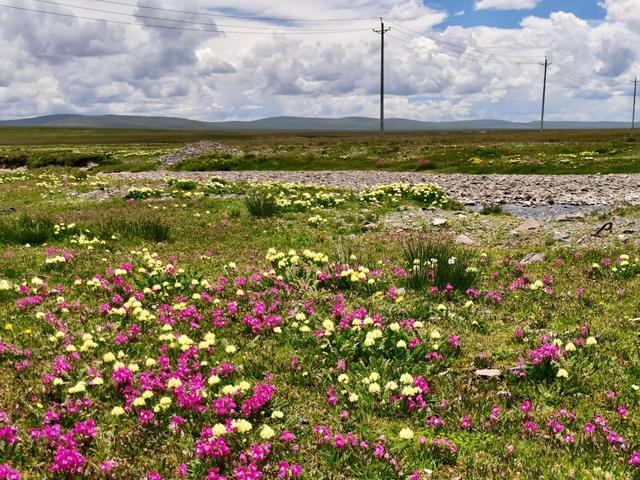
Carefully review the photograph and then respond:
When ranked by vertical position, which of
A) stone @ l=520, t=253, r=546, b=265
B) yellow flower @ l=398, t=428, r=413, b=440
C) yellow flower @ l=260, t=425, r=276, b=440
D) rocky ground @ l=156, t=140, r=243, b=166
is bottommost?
yellow flower @ l=398, t=428, r=413, b=440

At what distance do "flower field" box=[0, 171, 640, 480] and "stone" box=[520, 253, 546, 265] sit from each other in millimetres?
236

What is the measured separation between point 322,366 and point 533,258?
685cm

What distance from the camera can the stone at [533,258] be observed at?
11.5 m

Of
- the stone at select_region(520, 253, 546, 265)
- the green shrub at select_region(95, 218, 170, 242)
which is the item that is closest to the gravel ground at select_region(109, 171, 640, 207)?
the stone at select_region(520, 253, 546, 265)

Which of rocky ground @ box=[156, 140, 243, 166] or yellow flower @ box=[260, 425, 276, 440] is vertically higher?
rocky ground @ box=[156, 140, 243, 166]

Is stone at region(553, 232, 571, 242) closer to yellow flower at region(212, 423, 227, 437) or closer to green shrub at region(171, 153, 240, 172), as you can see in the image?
yellow flower at region(212, 423, 227, 437)

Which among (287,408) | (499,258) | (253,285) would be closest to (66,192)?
(253,285)

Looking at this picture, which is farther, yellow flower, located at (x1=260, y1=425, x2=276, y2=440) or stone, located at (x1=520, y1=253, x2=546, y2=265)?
stone, located at (x1=520, y1=253, x2=546, y2=265)

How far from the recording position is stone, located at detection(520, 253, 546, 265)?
11.5 meters

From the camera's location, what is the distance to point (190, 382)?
20.6ft

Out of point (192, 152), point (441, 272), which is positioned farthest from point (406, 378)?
point (192, 152)

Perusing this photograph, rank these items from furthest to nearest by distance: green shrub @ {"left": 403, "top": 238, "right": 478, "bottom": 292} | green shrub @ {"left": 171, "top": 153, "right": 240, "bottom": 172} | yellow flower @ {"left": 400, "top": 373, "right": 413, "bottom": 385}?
green shrub @ {"left": 171, "top": 153, "right": 240, "bottom": 172} < green shrub @ {"left": 403, "top": 238, "right": 478, "bottom": 292} < yellow flower @ {"left": 400, "top": 373, "right": 413, "bottom": 385}

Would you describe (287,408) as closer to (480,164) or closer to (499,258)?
(499,258)

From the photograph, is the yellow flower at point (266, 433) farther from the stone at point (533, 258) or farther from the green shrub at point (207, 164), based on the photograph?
the green shrub at point (207, 164)
